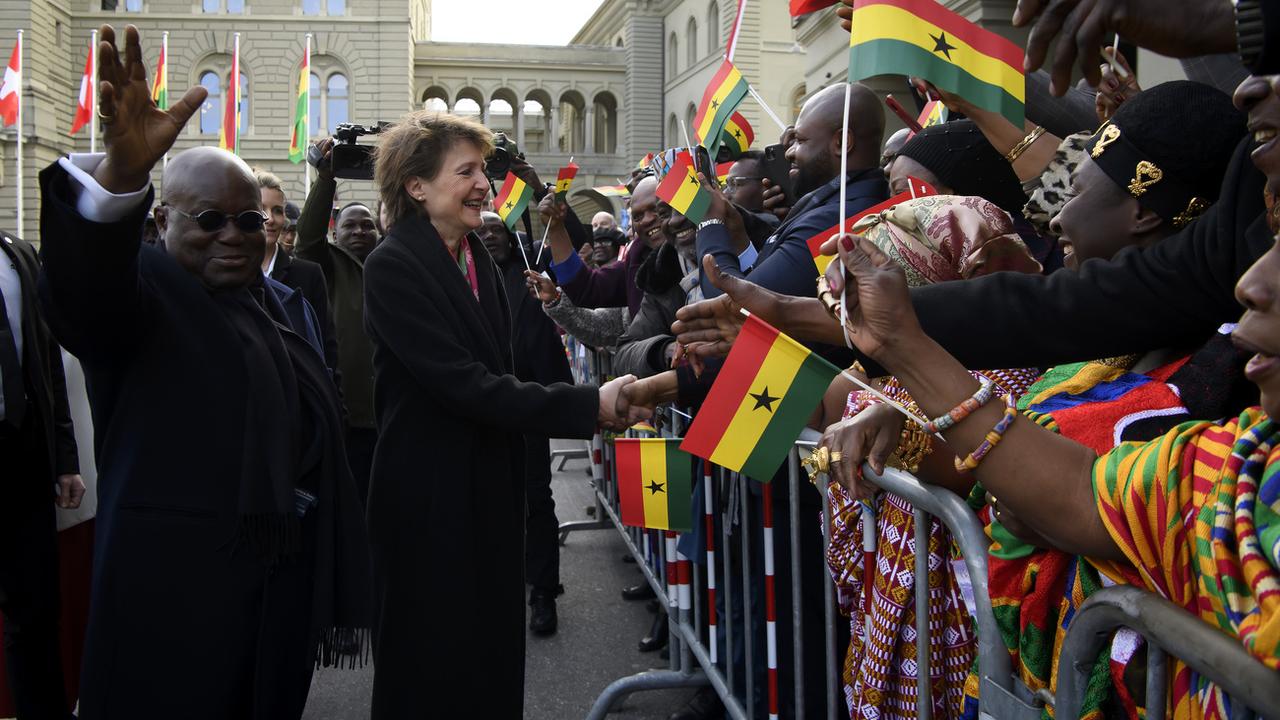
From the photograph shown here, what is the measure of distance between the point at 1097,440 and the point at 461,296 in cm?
191

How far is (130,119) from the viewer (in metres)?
2.07

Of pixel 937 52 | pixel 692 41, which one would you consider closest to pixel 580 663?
pixel 937 52

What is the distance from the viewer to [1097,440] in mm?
1540

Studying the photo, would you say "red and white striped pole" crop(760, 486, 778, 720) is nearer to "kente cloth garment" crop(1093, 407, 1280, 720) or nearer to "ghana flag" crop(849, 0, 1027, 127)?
"ghana flag" crop(849, 0, 1027, 127)

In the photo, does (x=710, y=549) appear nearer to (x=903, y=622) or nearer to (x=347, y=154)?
(x=903, y=622)

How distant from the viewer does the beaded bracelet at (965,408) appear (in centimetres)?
144

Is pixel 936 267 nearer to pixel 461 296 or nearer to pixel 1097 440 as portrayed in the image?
pixel 1097 440

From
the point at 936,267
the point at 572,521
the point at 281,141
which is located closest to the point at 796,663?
the point at 936,267

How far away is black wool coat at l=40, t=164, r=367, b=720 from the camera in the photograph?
7.87 ft

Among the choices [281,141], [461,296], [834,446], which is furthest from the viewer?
[281,141]

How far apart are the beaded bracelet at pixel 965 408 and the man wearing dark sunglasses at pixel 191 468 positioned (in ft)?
5.75

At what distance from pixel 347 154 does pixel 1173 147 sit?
352cm

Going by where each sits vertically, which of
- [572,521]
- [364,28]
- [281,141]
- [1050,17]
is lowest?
[572,521]

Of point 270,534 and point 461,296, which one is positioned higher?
point 461,296
